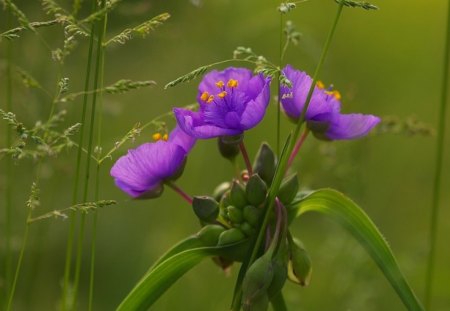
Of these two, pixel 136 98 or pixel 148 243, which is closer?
pixel 148 243

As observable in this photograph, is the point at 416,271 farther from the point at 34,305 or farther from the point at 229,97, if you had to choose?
the point at 229,97

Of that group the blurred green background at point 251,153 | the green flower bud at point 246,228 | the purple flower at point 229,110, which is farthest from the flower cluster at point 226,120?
the blurred green background at point 251,153

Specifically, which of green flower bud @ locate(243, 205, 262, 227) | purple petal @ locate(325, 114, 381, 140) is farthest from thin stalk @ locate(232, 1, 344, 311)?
purple petal @ locate(325, 114, 381, 140)

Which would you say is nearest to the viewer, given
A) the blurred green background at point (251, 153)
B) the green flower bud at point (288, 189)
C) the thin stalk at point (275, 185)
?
the thin stalk at point (275, 185)

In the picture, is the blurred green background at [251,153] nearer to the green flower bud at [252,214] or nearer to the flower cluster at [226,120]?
the flower cluster at [226,120]

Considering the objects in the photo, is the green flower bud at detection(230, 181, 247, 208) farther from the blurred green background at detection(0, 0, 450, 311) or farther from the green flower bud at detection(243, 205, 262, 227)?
the blurred green background at detection(0, 0, 450, 311)

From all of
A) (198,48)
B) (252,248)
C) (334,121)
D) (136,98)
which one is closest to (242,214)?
(252,248)
